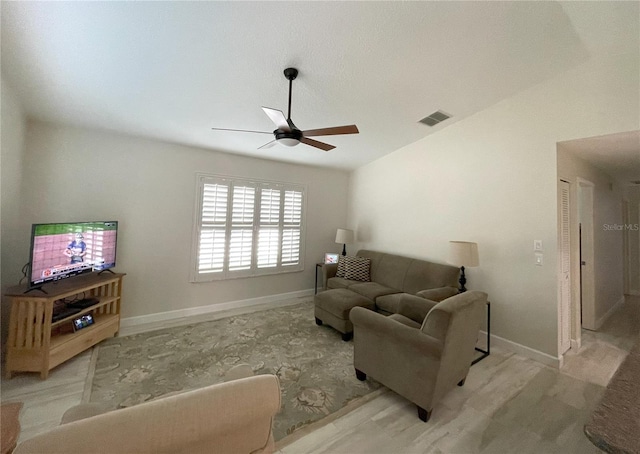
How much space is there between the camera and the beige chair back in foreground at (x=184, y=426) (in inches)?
23.6

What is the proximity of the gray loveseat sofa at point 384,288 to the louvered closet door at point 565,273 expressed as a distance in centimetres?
108

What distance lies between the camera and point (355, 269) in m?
4.38

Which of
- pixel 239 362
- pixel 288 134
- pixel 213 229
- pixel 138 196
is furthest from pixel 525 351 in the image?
pixel 138 196

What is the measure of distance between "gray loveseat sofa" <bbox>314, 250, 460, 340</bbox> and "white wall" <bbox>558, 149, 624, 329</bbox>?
1.51 meters

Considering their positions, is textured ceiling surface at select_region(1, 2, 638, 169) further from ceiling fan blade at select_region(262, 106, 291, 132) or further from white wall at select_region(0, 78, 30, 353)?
ceiling fan blade at select_region(262, 106, 291, 132)

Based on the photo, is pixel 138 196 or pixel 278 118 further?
pixel 138 196

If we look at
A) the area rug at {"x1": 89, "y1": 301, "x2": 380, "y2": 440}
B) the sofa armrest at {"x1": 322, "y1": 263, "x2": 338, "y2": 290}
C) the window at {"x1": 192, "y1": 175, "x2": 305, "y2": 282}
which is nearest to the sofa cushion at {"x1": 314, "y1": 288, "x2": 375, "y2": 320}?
the area rug at {"x1": 89, "y1": 301, "x2": 380, "y2": 440}

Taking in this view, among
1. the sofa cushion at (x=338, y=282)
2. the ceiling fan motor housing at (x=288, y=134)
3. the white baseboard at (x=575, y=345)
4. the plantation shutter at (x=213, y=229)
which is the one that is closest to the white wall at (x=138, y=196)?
the plantation shutter at (x=213, y=229)

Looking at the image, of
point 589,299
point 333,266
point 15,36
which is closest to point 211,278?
point 333,266

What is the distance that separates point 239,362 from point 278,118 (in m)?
2.49

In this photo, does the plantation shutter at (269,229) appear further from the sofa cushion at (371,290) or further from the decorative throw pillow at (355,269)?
the sofa cushion at (371,290)

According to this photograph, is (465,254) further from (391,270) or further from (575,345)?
(575,345)

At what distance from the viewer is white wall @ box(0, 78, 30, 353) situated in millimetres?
2322

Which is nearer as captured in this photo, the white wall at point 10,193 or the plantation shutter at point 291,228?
the white wall at point 10,193
